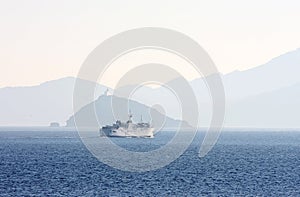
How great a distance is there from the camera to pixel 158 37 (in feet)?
460

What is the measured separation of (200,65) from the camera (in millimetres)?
131125

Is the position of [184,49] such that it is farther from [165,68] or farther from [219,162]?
[165,68]

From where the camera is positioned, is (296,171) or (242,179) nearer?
(242,179)

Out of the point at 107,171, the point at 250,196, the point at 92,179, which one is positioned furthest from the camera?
the point at 107,171

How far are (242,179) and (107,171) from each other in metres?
28.8

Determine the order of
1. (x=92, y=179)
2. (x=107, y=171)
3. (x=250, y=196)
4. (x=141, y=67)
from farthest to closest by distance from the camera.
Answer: (x=141, y=67) → (x=107, y=171) → (x=92, y=179) → (x=250, y=196)

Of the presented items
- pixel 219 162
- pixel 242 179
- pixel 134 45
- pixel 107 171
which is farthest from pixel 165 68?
pixel 242 179

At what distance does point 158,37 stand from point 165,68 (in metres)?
47.4

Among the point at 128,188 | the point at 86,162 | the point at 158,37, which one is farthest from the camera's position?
the point at 86,162

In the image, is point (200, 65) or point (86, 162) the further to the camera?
point (86, 162)

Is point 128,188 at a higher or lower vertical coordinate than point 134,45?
lower

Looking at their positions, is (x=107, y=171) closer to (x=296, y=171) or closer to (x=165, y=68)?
(x=296, y=171)

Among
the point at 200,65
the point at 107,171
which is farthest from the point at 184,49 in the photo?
the point at 107,171

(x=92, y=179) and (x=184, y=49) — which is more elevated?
(x=184, y=49)
